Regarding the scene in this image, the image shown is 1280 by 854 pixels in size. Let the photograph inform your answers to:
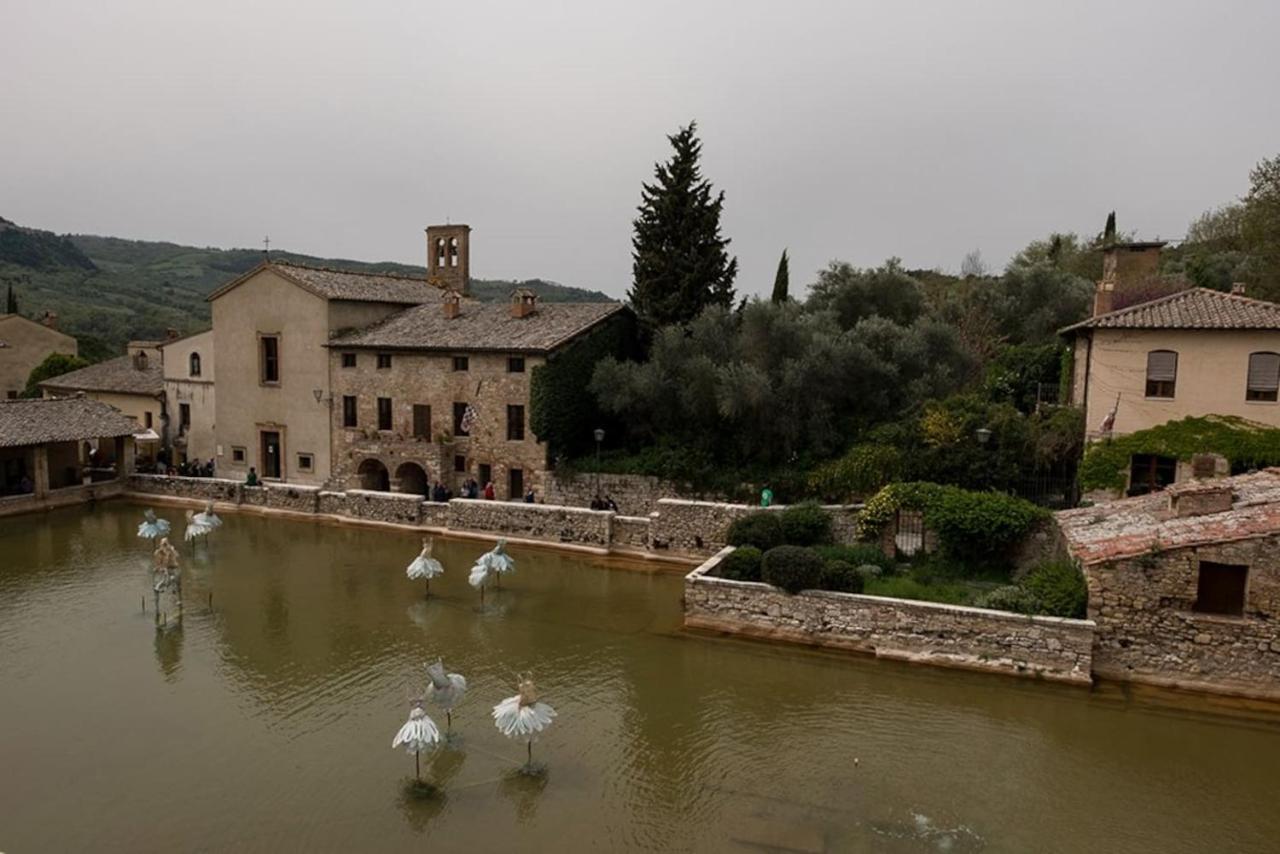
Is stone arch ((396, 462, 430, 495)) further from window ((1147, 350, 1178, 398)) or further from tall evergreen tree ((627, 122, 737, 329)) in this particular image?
window ((1147, 350, 1178, 398))

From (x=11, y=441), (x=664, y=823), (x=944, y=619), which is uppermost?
(x=11, y=441)

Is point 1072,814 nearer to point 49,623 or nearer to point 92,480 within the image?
point 49,623

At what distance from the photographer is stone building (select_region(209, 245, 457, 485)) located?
31906 mm

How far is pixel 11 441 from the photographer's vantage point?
28.6 metres

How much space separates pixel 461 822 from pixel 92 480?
28.4m

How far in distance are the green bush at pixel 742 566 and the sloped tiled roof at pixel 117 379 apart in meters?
27.9

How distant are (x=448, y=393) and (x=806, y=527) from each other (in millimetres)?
14099

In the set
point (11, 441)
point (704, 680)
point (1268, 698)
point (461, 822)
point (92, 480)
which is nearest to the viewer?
point (461, 822)

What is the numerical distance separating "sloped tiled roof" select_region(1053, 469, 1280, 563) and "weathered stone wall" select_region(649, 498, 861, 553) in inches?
250

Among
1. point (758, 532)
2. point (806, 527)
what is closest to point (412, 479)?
point (758, 532)

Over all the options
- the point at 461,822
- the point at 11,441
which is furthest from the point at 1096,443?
the point at 11,441

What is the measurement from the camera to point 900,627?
16891 mm

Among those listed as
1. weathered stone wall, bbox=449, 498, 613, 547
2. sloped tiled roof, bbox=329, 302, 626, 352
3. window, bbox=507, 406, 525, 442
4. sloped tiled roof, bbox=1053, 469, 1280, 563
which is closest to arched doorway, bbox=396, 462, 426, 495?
window, bbox=507, 406, 525, 442

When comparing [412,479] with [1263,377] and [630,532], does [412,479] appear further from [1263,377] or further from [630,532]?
[1263,377]
